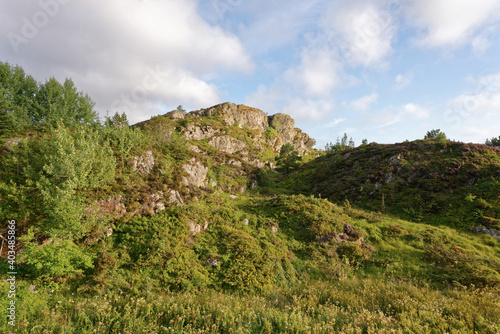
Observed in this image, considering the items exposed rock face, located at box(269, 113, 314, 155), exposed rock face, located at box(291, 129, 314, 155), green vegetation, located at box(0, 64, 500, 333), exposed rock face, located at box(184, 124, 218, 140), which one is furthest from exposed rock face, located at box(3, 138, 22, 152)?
exposed rock face, located at box(291, 129, 314, 155)

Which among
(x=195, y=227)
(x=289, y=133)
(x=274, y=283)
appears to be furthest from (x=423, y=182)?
(x=289, y=133)

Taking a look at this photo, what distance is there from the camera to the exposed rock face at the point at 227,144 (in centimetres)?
8350

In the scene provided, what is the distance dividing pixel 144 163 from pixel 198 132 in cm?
6247

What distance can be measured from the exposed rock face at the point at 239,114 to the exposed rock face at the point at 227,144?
2709 centimetres

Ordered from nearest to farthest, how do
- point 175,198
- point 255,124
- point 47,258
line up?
point 47,258 → point 175,198 → point 255,124

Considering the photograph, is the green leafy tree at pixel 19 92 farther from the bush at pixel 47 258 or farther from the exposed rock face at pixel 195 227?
the exposed rock face at pixel 195 227

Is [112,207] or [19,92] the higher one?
[19,92]

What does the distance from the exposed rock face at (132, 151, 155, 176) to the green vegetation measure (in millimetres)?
148

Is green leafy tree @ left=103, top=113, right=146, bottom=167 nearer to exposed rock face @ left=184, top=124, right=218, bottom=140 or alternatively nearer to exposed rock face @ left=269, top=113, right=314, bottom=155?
exposed rock face @ left=184, top=124, right=218, bottom=140

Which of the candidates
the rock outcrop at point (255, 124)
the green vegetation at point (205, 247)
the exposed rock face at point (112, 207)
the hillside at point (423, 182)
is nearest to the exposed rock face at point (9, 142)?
the green vegetation at point (205, 247)

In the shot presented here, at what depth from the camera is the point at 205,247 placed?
15391mm

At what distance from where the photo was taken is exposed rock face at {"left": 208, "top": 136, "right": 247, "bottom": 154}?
83.5m

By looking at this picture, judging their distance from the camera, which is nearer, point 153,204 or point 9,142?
point 9,142

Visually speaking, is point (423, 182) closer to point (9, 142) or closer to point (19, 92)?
point (9, 142)
